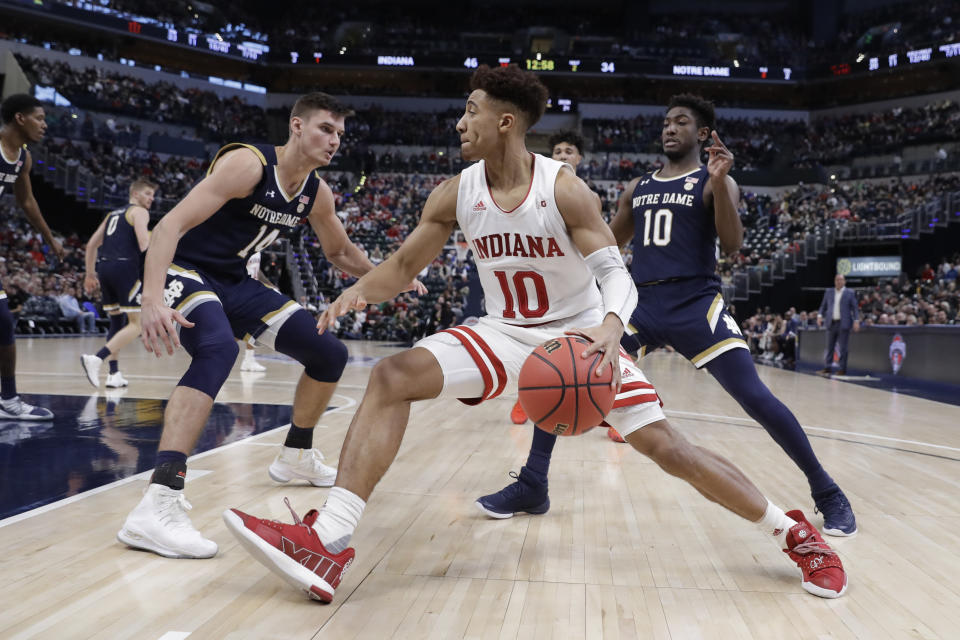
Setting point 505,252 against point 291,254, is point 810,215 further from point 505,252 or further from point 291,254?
point 505,252

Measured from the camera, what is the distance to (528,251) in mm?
2826

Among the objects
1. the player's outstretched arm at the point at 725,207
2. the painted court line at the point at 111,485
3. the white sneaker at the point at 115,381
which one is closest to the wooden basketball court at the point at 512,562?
the painted court line at the point at 111,485

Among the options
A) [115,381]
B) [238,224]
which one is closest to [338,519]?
[238,224]

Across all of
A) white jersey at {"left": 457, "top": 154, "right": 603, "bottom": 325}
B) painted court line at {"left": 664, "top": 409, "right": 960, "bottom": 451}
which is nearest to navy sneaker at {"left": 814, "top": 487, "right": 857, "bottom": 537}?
white jersey at {"left": 457, "top": 154, "right": 603, "bottom": 325}

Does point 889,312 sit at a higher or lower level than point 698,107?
lower

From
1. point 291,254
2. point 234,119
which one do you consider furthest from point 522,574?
point 234,119

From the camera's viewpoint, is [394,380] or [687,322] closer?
[394,380]

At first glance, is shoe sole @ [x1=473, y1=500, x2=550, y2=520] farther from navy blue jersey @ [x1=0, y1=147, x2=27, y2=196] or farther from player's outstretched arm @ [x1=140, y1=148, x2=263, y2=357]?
navy blue jersey @ [x1=0, y1=147, x2=27, y2=196]

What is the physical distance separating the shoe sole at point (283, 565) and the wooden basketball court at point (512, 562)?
0.06 meters

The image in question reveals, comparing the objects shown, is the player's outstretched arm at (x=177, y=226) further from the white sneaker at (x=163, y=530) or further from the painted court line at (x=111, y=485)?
the painted court line at (x=111, y=485)

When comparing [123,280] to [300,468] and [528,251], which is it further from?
[528,251]

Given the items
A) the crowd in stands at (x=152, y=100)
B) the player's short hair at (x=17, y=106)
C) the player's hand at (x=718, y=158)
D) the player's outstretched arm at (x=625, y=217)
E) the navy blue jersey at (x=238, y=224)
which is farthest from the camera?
the crowd in stands at (x=152, y=100)

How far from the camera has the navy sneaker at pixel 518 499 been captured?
137 inches

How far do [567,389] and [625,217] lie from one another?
1.91 metres
